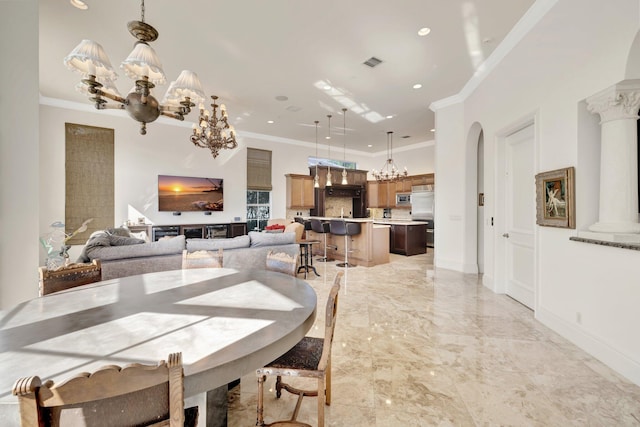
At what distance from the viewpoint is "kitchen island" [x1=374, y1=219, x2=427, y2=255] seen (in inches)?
280

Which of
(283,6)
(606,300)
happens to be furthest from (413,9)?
(606,300)

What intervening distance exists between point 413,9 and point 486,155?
244 cm

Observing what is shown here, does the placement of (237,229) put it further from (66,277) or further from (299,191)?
(66,277)

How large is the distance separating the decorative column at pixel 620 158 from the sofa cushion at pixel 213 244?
3838 mm

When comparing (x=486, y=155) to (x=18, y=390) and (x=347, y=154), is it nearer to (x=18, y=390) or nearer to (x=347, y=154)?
(x=18, y=390)

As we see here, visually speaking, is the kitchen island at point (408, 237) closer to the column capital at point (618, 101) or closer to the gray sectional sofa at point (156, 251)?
the gray sectional sofa at point (156, 251)

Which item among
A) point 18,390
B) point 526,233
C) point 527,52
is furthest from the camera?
point 526,233

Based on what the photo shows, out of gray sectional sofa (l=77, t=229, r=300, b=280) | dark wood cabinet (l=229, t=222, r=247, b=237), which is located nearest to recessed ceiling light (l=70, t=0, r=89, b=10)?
gray sectional sofa (l=77, t=229, r=300, b=280)

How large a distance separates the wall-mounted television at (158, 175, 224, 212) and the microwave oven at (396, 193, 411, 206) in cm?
562

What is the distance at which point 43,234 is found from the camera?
519 centimetres

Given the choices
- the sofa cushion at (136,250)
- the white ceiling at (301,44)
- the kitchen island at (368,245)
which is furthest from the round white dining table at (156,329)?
the kitchen island at (368,245)

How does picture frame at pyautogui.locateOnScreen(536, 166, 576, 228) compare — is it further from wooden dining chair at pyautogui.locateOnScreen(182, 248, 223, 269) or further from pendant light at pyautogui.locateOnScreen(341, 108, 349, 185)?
pendant light at pyautogui.locateOnScreen(341, 108, 349, 185)

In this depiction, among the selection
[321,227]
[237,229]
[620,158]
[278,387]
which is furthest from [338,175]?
[278,387]

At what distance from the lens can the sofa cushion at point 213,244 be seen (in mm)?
3588
